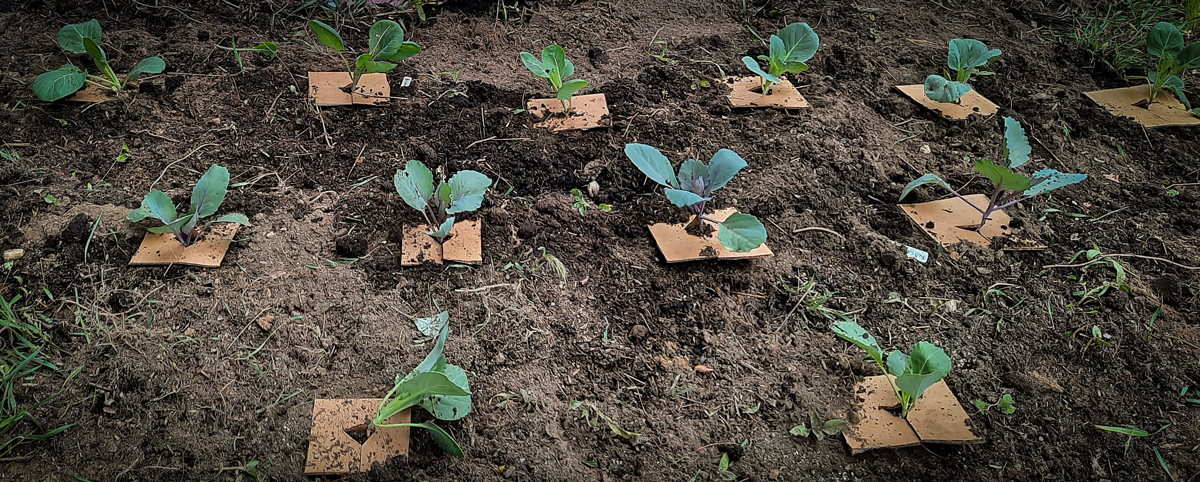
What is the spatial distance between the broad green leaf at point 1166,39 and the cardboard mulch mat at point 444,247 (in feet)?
8.69

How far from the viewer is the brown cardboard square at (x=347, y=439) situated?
1.40m

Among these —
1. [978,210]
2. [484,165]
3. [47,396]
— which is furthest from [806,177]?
[47,396]

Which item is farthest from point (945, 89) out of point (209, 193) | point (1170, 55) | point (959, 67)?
point (209, 193)

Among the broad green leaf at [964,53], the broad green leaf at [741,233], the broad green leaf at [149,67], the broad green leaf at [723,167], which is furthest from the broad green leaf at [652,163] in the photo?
the broad green leaf at [149,67]

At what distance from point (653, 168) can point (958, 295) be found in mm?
951

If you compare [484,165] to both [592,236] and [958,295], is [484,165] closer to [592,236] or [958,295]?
[592,236]

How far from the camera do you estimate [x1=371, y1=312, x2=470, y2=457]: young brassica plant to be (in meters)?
1.34

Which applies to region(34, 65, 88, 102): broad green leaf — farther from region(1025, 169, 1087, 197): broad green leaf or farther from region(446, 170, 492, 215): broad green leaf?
region(1025, 169, 1087, 197): broad green leaf

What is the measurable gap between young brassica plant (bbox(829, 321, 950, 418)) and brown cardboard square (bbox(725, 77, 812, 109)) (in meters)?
1.16

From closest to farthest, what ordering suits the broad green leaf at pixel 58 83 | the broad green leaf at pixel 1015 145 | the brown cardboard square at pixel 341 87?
the broad green leaf at pixel 1015 145 < the broad green leaf at pixel 58 83 < the brown cardboard square at pixel 341 87

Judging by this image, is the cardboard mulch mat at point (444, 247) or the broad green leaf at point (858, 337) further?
the cardboard mulch mat at point (444, 247)

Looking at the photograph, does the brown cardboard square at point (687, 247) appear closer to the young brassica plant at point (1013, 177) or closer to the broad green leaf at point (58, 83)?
the young brassica plant at point (1013, 177)

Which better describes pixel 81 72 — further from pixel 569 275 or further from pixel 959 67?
pixel 959 67

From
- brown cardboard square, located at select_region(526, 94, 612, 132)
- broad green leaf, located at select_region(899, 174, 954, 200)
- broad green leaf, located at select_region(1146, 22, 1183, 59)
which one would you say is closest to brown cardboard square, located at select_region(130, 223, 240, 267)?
brown cardboard square, located at select_region(526, 94, 612, 132)
